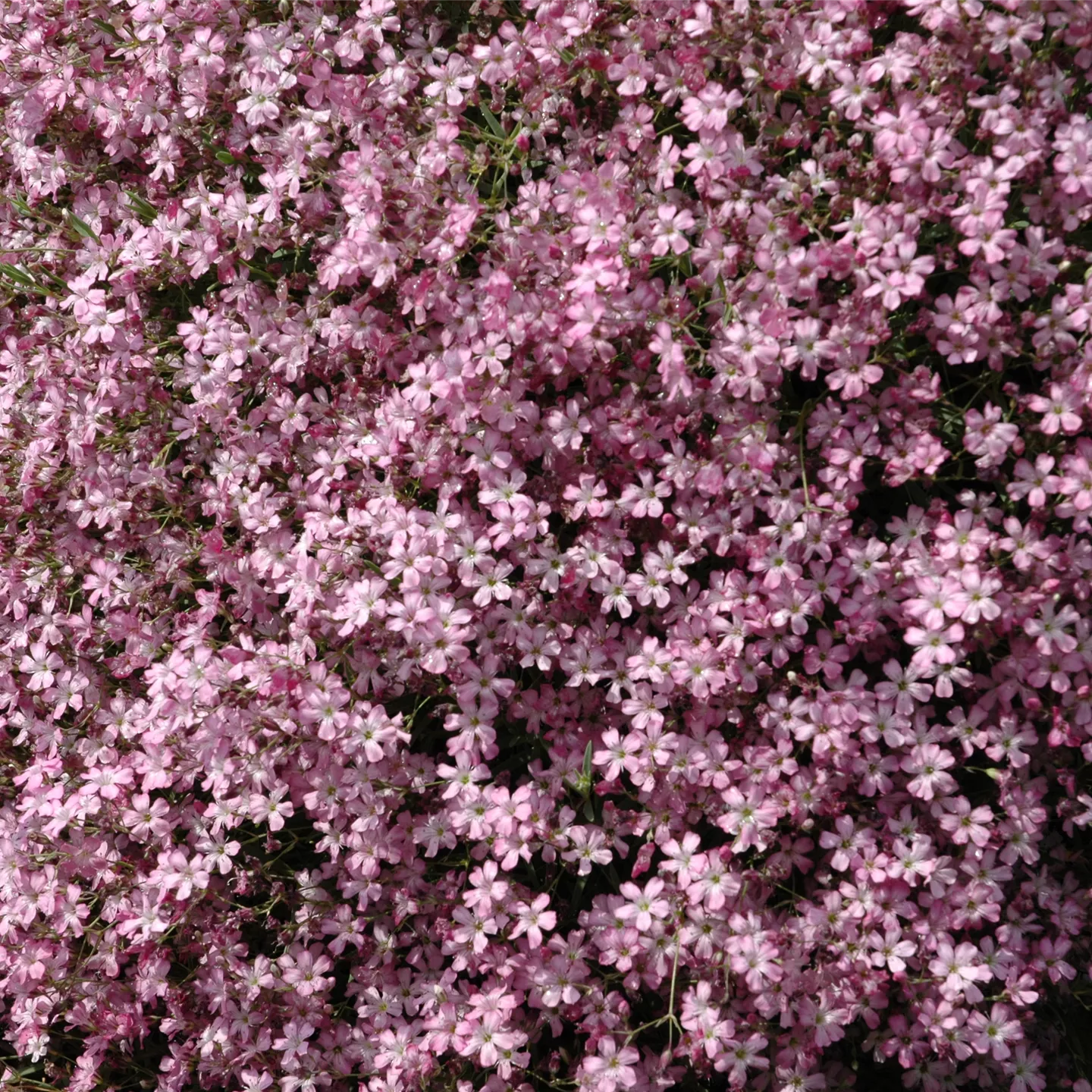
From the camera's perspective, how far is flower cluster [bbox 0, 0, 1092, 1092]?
2463 mm

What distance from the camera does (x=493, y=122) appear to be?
289cm

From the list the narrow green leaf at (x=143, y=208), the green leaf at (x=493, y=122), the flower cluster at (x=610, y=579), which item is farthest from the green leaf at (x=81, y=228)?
the green leaf at (x=493, y=122)

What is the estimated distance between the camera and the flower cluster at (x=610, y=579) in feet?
8.08

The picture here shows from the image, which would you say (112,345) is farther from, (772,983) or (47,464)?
(772,983)

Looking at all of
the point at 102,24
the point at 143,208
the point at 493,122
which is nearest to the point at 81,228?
the point at 143,208

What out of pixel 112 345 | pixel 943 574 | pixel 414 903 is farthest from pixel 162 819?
pixel 943 574

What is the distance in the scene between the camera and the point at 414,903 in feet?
8.96

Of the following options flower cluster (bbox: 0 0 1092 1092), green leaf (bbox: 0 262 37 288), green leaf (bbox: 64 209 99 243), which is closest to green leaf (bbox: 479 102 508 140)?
flower cluster (bbox: 0 0 1092 1092)

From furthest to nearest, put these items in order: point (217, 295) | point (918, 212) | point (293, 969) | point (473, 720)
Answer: point (217, 295), point (293, 969), point (473, 720), point (918, 212)

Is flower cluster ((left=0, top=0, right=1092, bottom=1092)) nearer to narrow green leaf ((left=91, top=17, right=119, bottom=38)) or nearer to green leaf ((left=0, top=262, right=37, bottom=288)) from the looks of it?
narrow green leaf ((left=91, top=17, right=119, bottom=38))

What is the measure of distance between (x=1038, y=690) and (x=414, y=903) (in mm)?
1580

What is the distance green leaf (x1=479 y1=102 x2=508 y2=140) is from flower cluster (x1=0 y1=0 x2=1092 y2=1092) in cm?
2

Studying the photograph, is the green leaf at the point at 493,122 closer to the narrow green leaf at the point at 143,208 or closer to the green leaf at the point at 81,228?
the narrow green leaf at the point at 143,208

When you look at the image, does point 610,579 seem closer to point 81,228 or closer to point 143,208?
point 143,208
